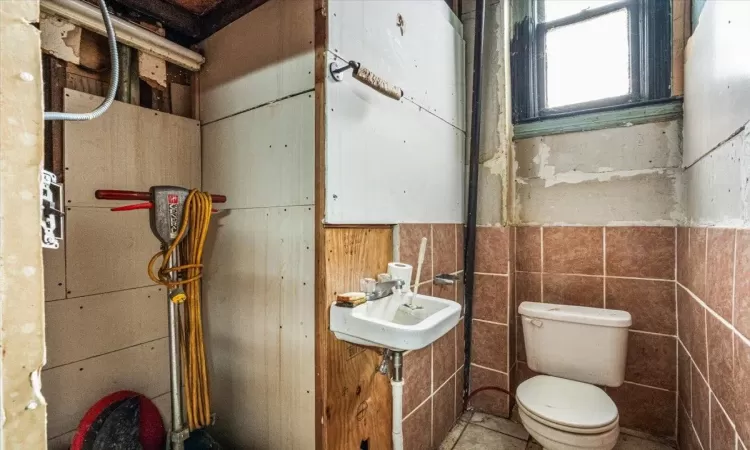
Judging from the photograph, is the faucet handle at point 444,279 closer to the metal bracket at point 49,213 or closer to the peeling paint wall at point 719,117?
the peeling paint wall at point 719,117

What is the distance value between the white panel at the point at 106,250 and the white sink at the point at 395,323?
0.90 meters

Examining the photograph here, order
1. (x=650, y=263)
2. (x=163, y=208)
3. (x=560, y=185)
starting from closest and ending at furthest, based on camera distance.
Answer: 1. (x=163, y=208)
2. (x=650, y=263)
3. (x=560, y=185)

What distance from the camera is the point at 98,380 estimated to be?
1291 mm

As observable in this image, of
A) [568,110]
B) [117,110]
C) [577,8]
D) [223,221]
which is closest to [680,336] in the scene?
[568,110]

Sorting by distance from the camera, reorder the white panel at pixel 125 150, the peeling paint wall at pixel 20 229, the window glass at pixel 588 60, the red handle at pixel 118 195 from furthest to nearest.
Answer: the window glass at pixel 588 60 < the white panel at pixel 125 150 < the red handle at pixel 118 195 < the peeling paint wall at pixel 20 229

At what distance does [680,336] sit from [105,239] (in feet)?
8.37

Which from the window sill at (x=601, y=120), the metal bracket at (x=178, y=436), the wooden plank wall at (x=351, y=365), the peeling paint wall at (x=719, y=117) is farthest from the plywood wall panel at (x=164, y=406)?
the window sill at (x=601, y=120)

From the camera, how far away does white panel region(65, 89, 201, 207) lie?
4.03 ft

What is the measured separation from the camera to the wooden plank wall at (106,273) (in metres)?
1.20

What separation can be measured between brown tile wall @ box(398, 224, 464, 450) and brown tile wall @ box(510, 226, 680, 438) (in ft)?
1.52

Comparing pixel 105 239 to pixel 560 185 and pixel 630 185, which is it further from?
pixel 630 185

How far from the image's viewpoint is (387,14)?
1.36 m

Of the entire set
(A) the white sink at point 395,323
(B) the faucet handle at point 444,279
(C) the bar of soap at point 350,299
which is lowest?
(A) the white sink at point 395,323

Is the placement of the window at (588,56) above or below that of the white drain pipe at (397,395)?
above
